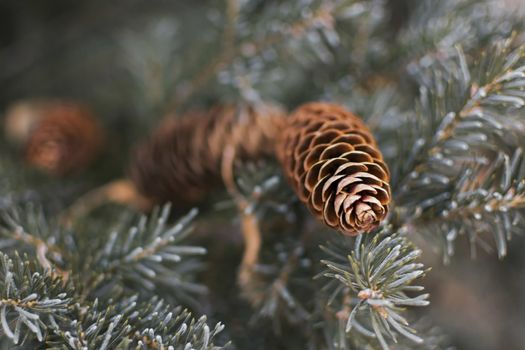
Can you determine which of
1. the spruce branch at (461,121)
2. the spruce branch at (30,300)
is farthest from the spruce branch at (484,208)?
the spruce branch at (30,300)

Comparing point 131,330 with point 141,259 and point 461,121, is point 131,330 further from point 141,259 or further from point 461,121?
point 461,121

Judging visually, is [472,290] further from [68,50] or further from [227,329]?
[68,50]

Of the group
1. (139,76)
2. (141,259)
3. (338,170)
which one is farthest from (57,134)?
(338,170)

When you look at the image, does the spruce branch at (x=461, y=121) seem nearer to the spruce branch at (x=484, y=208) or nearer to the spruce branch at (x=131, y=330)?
the spruce branch at (x=484, y=208)

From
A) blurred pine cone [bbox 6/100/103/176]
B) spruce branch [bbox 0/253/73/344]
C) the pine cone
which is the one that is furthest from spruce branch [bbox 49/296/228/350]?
blurred pine cone [bbox 6/100/103/176]

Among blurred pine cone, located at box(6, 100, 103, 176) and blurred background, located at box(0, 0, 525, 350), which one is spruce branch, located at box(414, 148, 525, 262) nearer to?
blurred background, located at box(0, 0, 525, 350)

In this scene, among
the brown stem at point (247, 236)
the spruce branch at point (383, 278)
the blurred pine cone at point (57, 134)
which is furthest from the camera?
the blurred pine cone at point (57, 134)
